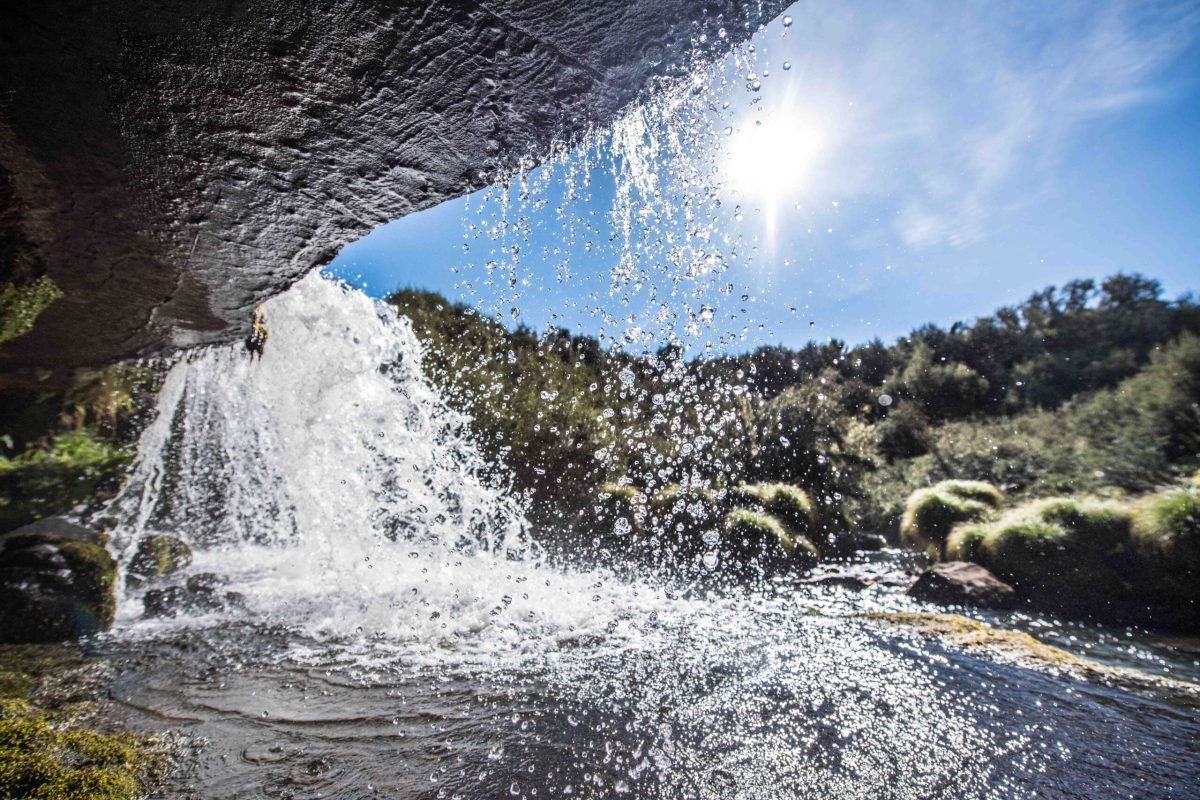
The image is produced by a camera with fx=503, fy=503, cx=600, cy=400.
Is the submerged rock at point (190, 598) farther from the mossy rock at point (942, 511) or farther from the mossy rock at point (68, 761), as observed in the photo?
the mossy rock at point (942, 511)

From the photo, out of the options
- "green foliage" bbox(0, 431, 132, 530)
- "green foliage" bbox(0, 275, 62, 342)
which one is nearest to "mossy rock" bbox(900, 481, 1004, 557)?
"green foliage" bbox(0, 275, 62, 342)

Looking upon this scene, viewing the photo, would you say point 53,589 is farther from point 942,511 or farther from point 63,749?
point 942,511

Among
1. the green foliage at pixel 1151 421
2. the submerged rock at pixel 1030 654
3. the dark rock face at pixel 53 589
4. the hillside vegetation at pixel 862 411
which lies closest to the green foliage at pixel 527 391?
the hillside vegetation at pixel 862 411

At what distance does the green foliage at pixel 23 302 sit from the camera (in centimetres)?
305

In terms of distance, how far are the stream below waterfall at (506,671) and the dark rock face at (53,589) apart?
0.39 meters

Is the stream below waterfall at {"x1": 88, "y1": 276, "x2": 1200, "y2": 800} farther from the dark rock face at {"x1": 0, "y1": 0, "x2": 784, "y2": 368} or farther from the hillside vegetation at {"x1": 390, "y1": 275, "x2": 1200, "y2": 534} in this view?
the hillside vegetation at {"x1": 390, "y1": 275, "x2": 1200, "y2": 534}

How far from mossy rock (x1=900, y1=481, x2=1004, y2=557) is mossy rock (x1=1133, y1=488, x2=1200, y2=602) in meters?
2.74

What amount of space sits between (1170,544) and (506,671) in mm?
10101

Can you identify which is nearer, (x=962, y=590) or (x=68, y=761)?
(x=68, y=761)

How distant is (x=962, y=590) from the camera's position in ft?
23.4

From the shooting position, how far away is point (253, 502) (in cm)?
925

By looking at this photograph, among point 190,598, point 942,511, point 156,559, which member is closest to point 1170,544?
point 942,511

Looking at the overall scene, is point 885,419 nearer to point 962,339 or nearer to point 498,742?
point 962,339

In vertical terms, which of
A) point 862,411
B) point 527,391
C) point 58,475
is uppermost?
point 862,411
